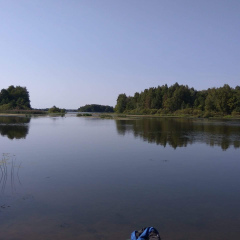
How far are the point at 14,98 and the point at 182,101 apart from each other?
6186 cm

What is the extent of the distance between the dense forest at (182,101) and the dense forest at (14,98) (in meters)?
41.4

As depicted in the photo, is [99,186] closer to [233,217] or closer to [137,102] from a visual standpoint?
[233,217]

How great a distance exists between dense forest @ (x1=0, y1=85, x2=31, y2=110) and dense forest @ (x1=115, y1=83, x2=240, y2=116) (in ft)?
136

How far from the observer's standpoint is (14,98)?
103750 mm

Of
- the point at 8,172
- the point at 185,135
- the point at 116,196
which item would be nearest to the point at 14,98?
the point at 185,135

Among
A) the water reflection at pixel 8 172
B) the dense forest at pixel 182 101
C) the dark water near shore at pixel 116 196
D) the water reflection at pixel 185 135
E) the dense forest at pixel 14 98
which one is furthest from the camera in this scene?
the dense forest at pixel 14 98

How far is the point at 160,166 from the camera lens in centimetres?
1285

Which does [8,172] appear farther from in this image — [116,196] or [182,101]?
[182,101]

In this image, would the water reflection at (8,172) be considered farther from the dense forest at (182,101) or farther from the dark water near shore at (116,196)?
the dense forest at (182,101)

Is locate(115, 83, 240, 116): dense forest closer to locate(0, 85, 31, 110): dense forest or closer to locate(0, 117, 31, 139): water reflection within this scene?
locate(0, 85, 31, 110): dense forest

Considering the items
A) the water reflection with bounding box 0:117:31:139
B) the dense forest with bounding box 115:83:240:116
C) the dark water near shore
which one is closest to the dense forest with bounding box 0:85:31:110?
the dense forest with bounding box 115:83:240:116

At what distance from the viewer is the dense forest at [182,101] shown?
285 feet

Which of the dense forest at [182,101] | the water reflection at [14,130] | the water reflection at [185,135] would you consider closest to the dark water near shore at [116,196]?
the water reflection at [185,135]

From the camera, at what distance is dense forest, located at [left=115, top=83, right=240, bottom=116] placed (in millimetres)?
87000
